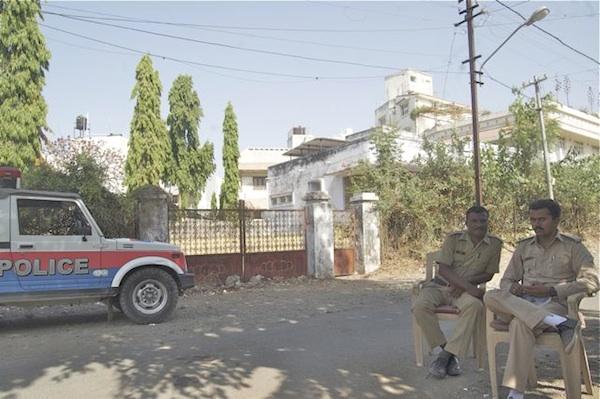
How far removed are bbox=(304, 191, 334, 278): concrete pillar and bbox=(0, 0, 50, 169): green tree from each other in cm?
1004

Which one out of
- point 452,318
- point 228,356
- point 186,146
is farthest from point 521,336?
point 186,146

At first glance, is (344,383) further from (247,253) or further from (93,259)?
(247,253)

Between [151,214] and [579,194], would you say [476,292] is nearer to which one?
[151,214]

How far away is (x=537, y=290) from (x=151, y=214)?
8.51 m

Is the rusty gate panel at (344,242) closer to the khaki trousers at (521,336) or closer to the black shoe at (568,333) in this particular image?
the khaki trousers at (521,336)

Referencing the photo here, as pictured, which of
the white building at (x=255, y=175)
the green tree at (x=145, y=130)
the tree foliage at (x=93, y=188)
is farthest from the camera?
the white building at (x=255, y=175)

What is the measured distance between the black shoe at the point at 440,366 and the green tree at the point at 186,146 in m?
26.3

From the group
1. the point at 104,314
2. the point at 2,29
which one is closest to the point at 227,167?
the point at 2,29

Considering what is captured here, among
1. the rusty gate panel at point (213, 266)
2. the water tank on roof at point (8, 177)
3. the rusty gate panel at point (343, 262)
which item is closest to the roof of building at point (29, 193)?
the water tank on roof at point (8, 177)

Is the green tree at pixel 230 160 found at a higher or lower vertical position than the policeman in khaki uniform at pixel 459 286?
higher

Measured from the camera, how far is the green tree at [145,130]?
85.7 feet

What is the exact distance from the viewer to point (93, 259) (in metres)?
7.65

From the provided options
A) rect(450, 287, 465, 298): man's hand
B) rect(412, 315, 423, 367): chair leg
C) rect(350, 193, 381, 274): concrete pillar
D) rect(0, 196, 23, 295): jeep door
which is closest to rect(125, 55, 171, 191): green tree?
rect(350, 193, 381, 274): concrete pillar

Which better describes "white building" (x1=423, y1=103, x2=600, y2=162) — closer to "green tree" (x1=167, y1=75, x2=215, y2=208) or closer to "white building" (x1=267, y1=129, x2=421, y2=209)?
"white building" (x1=267, y1=129, x2=421, y2=209)
